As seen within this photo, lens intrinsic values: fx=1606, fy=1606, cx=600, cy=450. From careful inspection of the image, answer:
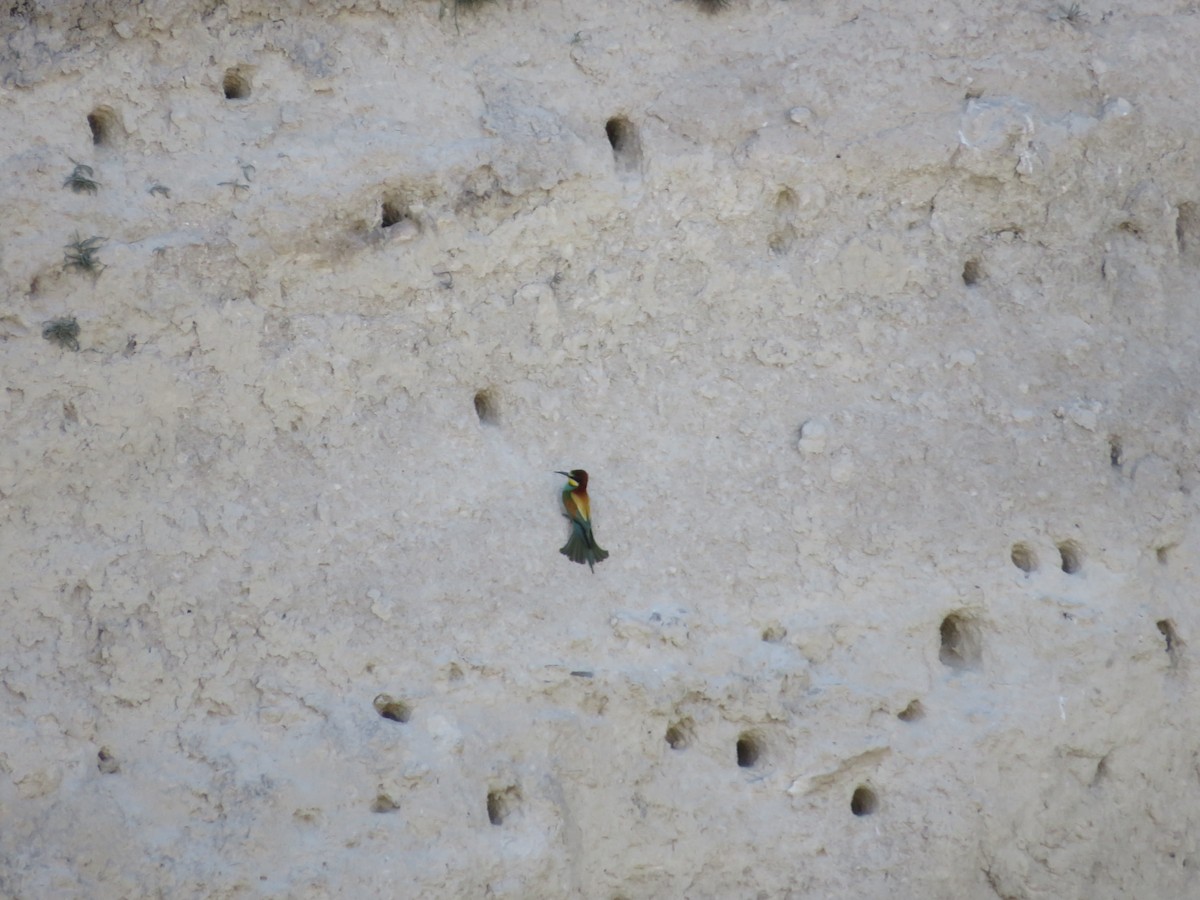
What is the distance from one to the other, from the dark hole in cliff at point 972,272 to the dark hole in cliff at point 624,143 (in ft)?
3.75

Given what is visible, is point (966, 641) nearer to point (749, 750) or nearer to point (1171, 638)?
point (1171, 638)

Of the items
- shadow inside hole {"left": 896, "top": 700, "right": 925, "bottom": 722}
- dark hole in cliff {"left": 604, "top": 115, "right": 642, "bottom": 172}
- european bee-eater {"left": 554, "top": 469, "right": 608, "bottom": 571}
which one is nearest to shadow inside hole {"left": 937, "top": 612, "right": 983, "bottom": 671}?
shadow inside hole {"left": 896, "top": 700, "right": 925, "bottom": 722}

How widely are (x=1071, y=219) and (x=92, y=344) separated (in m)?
3.14

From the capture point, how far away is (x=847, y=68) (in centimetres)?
527

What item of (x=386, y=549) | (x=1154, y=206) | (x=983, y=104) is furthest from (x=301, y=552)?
(x=1154, y=206)

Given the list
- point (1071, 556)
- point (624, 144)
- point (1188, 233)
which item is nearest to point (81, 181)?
point (624, 144)

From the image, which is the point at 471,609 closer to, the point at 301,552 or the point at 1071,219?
the point at 301,552

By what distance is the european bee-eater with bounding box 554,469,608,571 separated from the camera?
4.84 metres

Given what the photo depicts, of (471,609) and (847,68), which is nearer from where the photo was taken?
(471,609)

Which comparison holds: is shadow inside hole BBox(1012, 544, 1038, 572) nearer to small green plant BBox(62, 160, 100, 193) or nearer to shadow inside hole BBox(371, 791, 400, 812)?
shadow inside hole BBox(371, 791, 400, 812)

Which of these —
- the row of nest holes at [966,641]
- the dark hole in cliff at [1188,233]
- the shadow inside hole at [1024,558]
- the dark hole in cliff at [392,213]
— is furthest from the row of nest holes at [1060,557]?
the dark hole in cliff at [392,213]

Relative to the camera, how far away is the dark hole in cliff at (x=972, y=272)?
17.4ft

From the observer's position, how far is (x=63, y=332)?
4.57 metres

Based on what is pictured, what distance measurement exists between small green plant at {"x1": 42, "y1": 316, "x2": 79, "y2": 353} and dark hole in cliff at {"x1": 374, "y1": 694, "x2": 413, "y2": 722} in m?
1.33
